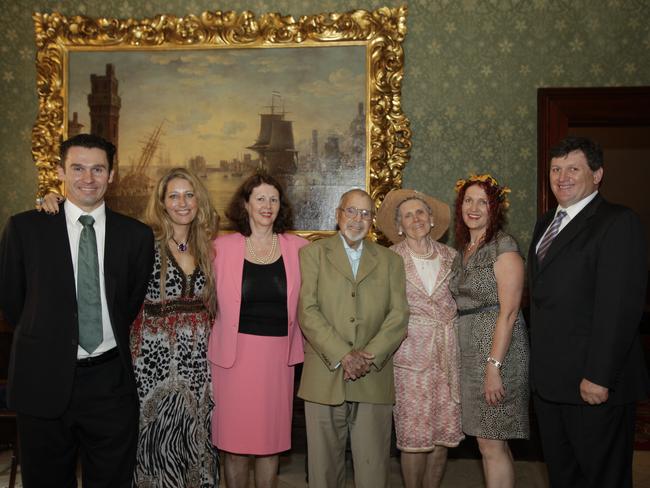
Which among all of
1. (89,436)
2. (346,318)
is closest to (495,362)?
(346,318)

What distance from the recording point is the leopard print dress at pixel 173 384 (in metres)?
2.79

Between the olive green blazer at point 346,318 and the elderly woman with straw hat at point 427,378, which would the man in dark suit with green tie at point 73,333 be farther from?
the elderly woman with straw hat at point 427,378

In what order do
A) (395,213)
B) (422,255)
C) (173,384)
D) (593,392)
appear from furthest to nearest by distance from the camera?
(395,213)
(422,255)
(173,384)
(593,392)

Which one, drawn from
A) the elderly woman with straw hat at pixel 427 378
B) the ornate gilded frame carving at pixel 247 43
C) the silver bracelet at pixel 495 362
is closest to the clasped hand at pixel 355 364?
the elderly woman with straw hat at pixel 427 378

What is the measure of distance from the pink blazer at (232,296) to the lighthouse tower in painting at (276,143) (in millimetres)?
1842

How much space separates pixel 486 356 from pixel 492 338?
95 millimetres

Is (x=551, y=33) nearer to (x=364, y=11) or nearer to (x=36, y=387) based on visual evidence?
(x=364, y=11)

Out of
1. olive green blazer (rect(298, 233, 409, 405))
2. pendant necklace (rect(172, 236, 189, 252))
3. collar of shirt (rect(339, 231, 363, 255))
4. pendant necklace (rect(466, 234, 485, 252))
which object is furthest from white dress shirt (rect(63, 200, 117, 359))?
pendant necklace (rect(466, 234, 485, 252))

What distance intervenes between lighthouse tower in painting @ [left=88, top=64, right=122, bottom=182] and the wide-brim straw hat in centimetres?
258

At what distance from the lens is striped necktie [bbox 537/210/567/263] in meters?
2.71

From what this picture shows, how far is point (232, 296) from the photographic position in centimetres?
297

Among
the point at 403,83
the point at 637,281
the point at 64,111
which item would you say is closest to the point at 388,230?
the point at 637,281

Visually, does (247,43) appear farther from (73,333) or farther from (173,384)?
(73,333)

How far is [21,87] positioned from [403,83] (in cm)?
330
